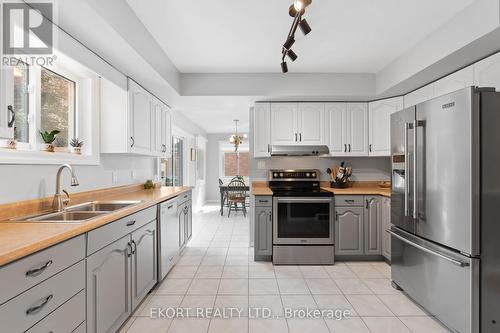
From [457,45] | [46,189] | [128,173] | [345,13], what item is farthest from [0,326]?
[457,45]

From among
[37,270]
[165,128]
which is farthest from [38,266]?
[165,128]

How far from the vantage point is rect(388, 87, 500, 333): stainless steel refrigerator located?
178cm

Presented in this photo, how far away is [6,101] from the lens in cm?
144

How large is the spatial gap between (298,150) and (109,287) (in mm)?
2772

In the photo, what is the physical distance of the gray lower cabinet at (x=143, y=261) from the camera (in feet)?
6.98

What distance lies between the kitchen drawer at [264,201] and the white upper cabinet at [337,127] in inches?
47.0

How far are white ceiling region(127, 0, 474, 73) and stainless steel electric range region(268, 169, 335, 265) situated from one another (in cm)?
168

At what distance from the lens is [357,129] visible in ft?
12.8

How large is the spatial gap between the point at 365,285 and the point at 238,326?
1444mm

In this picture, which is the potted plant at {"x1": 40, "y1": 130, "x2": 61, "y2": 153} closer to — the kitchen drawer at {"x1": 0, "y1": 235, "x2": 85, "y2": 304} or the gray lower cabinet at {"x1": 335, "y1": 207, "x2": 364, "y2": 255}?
the kitchen drawer at {"x1": 0, "y1": 235, "x2": 85, "y2": 304}

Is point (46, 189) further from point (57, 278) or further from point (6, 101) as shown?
point (57, 278)

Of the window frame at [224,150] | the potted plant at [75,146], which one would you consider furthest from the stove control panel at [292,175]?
the window frame at [224,150]

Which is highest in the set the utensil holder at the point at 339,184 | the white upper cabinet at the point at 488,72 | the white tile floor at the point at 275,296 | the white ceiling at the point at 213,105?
the white ceiling at the point at 213,105

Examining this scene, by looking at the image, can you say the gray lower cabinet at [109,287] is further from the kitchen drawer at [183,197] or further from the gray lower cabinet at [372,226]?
the gray lower cabinet at [372,226]
